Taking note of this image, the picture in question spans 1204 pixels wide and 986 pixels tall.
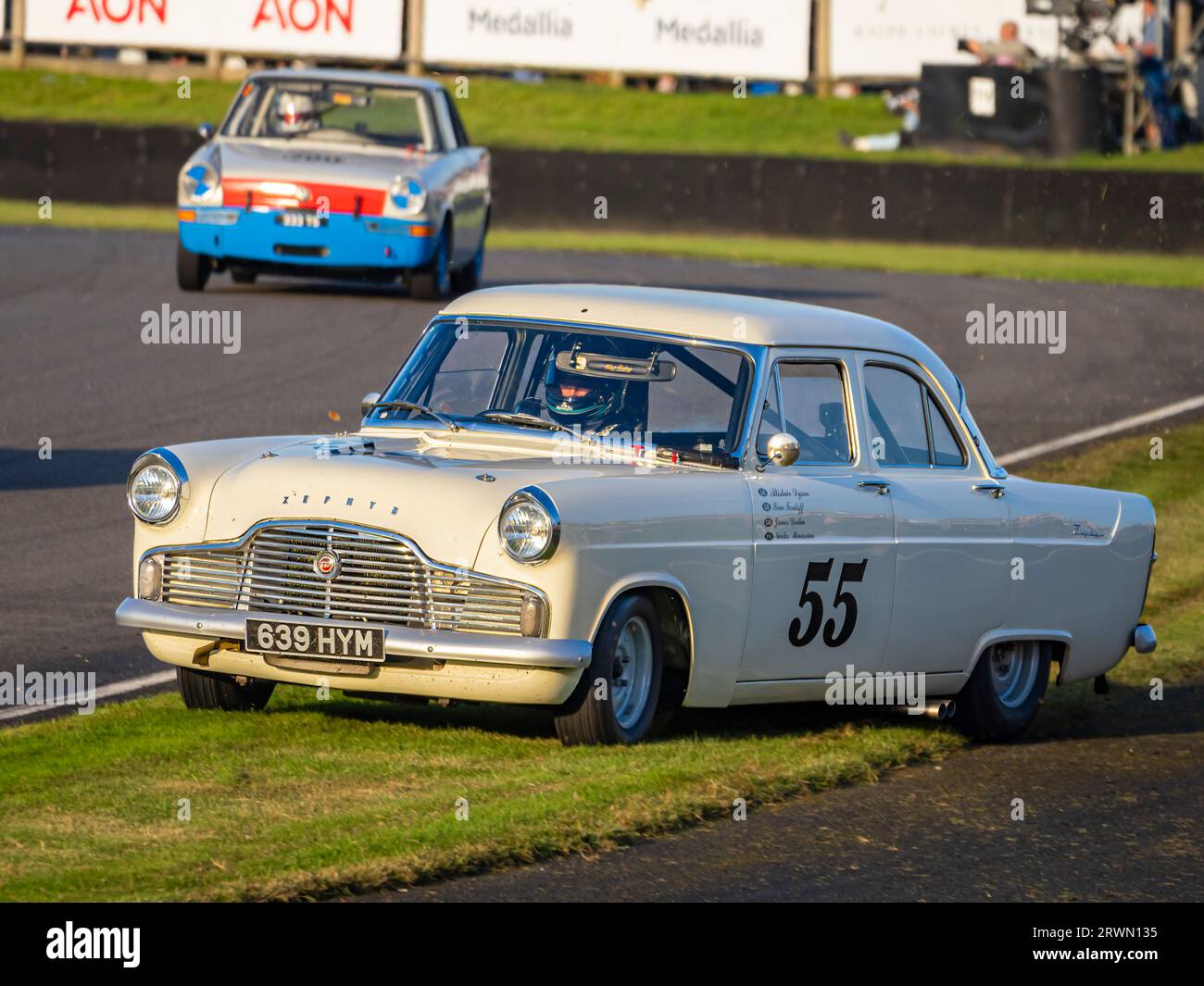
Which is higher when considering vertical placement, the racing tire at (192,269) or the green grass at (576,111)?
the green grass at (576,111)

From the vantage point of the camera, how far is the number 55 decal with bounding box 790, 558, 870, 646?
7.76m

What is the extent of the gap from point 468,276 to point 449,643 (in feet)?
46.2

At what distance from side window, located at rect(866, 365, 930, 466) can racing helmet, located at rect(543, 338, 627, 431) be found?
0.95 metres

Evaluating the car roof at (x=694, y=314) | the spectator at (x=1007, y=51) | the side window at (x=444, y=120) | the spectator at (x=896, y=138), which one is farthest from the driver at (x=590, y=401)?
the spectator at (x=896, y=138)

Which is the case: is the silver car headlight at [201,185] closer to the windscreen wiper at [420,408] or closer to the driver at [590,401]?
the windscreen wiper at [420,408]

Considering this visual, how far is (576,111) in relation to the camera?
132 ft

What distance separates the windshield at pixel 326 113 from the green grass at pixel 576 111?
635 inches

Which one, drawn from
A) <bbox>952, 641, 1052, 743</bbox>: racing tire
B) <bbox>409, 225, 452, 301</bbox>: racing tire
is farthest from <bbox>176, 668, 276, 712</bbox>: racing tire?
<bbox>409, 225, 452, 301</bbox>: racing tire

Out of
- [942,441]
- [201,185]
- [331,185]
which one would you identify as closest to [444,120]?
[331,185]

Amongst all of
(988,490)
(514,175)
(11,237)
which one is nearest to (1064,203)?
(514,175)

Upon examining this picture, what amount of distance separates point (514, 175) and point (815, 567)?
2393cm

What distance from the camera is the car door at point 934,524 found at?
8125mm

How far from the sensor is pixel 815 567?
777 centimetres
